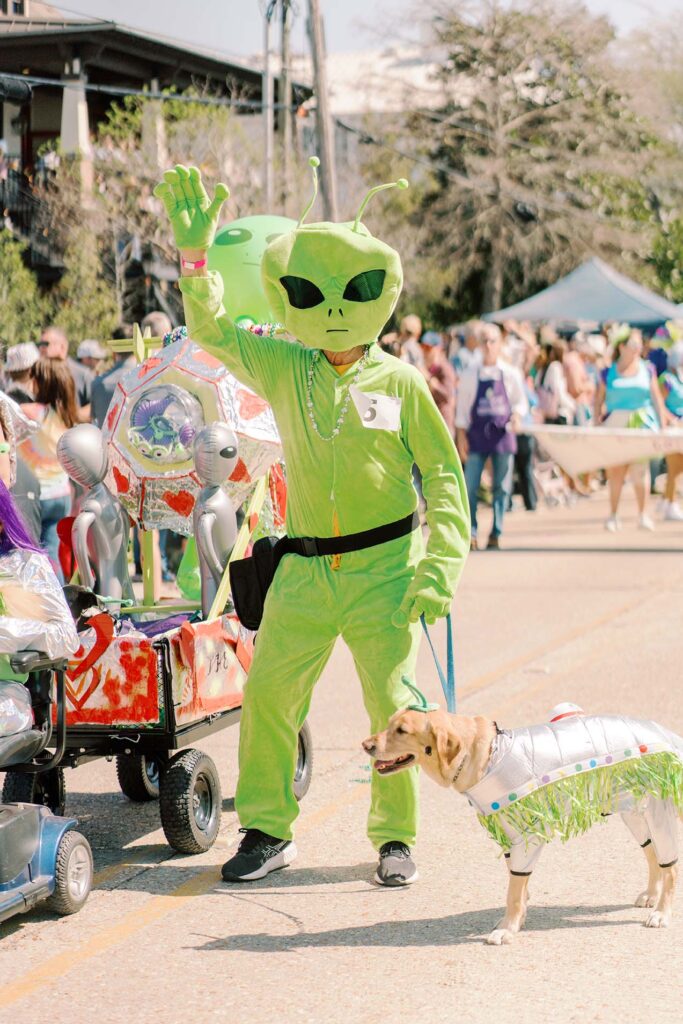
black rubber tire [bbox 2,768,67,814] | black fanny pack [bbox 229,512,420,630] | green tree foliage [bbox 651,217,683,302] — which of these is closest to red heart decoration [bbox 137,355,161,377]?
black fanny pack [bbox 229,512,420,630]

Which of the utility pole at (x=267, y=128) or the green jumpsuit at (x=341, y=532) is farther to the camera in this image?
the utility pole at (x=267, y=128)

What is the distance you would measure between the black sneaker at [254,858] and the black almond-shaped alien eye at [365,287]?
172 centimetres

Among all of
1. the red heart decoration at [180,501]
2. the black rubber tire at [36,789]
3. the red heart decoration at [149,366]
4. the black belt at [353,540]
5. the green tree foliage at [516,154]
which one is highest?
the green tree foliage at [516,154]

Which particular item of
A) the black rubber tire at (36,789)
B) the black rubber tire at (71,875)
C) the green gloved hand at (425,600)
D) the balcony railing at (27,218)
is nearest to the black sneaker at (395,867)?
the green gloved hand at (425,600)

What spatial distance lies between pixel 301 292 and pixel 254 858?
5.91 ft

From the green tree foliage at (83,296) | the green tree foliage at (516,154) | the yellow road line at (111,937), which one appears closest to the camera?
the yellow road line at (111,937)

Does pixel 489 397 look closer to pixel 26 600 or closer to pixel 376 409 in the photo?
pixel 376 409

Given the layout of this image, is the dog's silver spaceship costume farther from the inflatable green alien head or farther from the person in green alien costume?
the inflatable green alien head

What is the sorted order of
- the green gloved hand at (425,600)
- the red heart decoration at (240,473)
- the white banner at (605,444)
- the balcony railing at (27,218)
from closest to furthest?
1. the green gloved hand at (425,600)
2. the red heart decoration at (240,473)
3. the balcony railing at (27,218)
4. the white banner at (605,444)

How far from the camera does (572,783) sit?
14.3 feet

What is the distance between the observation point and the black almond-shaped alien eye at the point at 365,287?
16.4ft

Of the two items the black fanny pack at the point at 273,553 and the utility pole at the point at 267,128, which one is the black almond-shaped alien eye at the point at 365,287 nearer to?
the black fanny pack at the point at 273,553

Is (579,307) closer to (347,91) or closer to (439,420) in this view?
(439,420)

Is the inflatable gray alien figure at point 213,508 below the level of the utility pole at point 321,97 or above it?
below
